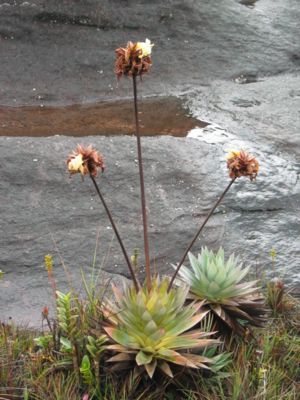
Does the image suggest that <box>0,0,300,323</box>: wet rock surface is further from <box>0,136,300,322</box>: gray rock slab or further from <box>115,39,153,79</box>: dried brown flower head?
<box>115,39,153,79</box>: dried brown flower head

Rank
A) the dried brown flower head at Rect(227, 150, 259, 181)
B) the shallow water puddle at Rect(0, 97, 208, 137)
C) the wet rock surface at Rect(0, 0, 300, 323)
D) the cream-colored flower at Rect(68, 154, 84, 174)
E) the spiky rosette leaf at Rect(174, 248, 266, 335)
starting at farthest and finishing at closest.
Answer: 1. the shallow water puddle at Rect(0, 97, 208, 137)
2. the wet rock surface at Rect(0, 0, 300, 323)
3. the spiky rosette leaf at Rect(174, 248, 266, 335)
4. the dried brown flower head at Rect(227, 150, 259, 181)
5. the cream-colored flower at Rect(68, 154, 84, 174)

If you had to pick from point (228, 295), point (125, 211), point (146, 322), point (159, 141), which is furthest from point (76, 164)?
point (159, 141)

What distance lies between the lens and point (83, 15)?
8.38 m

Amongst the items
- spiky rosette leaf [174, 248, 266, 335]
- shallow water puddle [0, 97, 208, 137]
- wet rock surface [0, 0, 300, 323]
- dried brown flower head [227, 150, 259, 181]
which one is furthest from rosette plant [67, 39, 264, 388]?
shallow water puddle [0, 97, 208, 137]

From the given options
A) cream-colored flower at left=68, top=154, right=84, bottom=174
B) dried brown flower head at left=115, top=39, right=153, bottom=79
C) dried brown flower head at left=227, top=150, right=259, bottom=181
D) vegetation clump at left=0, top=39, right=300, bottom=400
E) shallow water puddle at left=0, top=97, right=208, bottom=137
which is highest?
dried brown flower head at left=115, top=39, right=153, bottom=79

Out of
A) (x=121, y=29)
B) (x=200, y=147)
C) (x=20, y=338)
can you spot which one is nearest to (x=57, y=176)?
(x=200, y=147)

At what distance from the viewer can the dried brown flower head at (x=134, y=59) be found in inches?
116

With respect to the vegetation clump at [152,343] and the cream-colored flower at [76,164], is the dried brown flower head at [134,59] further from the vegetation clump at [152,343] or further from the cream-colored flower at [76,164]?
the cream-colored flower at [76,164]

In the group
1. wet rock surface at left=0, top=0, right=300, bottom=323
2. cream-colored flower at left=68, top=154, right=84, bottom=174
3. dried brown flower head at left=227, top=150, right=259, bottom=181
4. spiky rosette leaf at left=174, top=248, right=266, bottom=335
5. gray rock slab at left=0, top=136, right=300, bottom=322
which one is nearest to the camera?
cream-colored flower at left=68, top=154, right=84, bottom=174

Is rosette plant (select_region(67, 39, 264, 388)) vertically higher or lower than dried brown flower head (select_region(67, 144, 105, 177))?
lower

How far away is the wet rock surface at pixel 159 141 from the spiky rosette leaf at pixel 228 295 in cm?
96

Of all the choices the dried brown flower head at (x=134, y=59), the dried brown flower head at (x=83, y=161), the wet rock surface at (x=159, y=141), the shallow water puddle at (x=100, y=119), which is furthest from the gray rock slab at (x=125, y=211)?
the dried brown flower head at (x=134, y=59)

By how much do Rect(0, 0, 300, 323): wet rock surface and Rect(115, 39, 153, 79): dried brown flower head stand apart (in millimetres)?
1556

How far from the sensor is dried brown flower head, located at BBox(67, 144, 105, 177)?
2906mm
